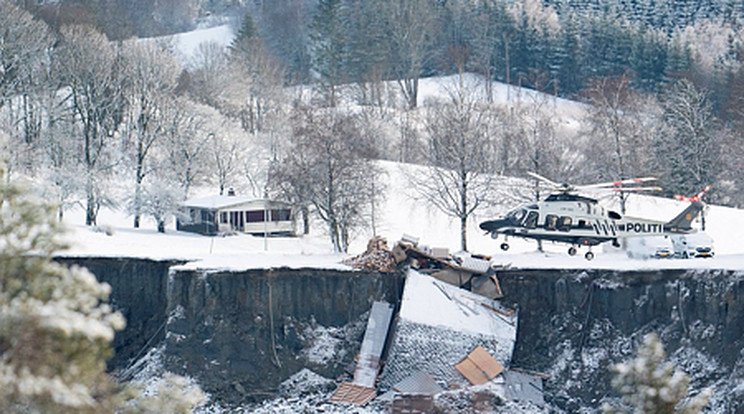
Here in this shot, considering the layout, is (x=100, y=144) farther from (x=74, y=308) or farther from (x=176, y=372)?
(x=74, y=308)

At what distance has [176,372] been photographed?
2712cm

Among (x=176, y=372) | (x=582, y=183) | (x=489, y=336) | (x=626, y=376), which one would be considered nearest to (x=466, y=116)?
(x=582, y=183)

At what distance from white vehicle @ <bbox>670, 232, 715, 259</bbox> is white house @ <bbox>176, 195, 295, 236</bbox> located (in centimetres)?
2521

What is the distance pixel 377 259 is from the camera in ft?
94.9

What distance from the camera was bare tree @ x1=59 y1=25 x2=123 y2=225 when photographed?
5569 cm

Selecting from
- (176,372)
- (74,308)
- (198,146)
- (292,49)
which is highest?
(292,49)

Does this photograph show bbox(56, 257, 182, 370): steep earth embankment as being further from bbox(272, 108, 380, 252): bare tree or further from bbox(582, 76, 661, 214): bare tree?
bbox(582, 76, 661, 214): bare tree

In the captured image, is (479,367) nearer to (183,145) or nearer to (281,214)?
(281,214)

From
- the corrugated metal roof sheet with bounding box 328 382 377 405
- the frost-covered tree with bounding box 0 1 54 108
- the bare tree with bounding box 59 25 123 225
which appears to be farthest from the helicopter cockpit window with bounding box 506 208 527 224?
the frost-covered tree with bounding box 0 1 54 108

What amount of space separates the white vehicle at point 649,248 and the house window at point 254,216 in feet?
90.9

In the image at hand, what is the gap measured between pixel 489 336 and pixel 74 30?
152 feet

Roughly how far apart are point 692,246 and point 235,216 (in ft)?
96.0

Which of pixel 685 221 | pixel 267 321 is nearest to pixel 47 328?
pixel 267 321

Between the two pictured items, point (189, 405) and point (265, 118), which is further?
point (265, 118)
